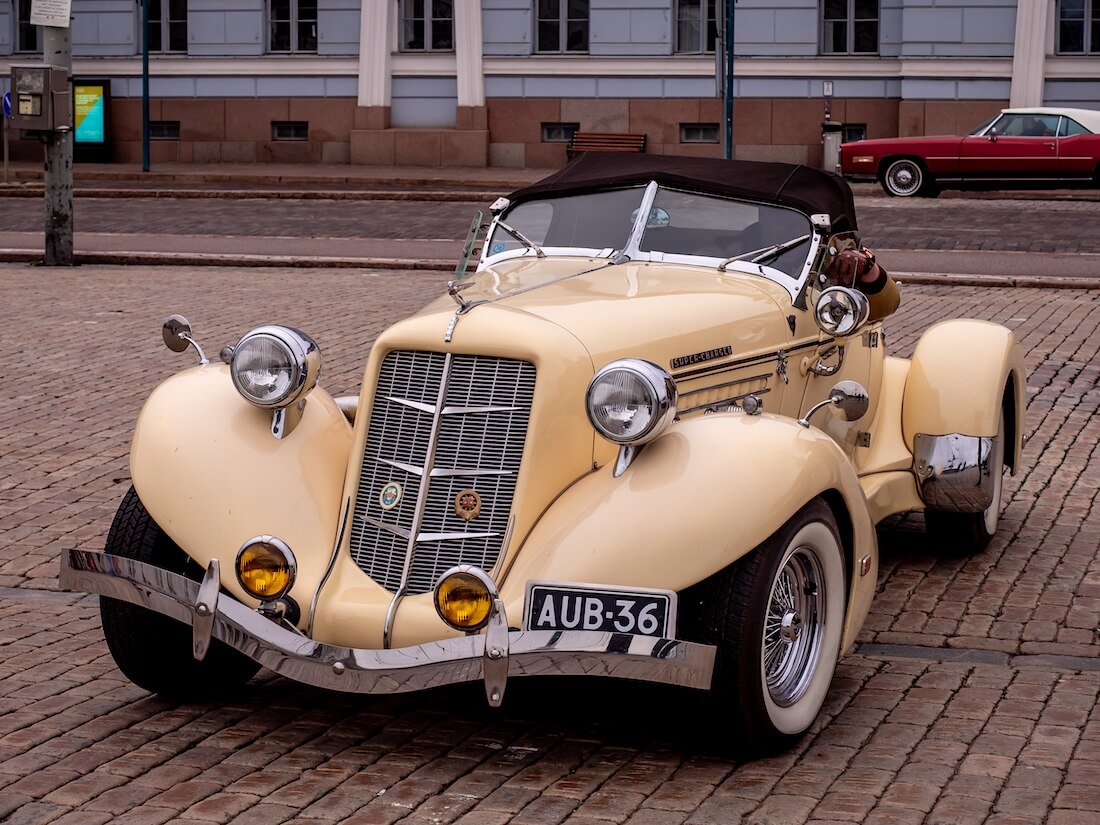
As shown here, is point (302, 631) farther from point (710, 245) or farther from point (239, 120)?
point (239, 120)

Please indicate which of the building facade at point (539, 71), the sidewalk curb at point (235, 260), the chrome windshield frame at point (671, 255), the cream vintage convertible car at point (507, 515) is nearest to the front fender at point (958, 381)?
the chrome windshield frame at point (671, 255)

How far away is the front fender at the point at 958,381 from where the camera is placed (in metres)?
6.90

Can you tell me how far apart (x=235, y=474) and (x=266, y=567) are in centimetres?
39

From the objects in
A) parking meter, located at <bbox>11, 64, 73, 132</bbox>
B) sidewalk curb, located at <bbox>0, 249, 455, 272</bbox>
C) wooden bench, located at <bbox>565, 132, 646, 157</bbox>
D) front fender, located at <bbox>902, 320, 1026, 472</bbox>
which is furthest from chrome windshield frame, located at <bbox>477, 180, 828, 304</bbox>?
wooden bench, located at <bbox>565, 132, 646, 157</bbox>

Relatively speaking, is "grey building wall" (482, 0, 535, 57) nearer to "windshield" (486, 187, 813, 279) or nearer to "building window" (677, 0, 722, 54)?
"building window" (677, 0, 722, 54)

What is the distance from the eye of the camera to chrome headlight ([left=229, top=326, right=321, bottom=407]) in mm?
5238

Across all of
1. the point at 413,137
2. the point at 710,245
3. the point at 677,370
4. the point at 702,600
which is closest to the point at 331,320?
the point at 710,245

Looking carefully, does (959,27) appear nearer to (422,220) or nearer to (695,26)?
(695,26)

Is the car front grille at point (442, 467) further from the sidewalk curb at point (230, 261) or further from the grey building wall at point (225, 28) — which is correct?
the grey building wall at point (225, 28)

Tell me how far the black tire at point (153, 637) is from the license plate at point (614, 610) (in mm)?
1174

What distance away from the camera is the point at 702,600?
4707 mm

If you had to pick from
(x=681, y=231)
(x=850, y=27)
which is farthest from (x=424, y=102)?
(x=681, y=231)

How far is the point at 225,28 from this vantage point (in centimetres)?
3234

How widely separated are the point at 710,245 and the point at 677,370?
1.04 m
